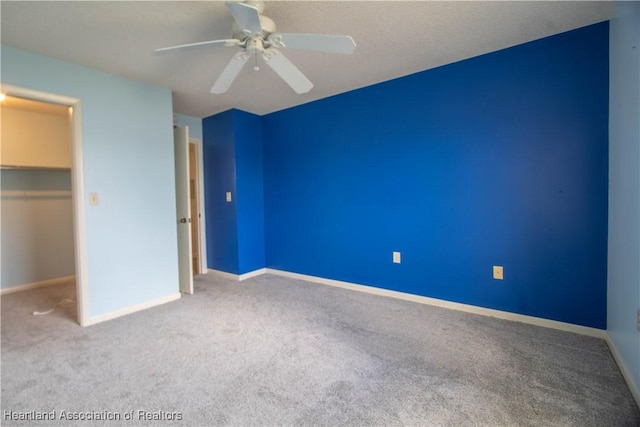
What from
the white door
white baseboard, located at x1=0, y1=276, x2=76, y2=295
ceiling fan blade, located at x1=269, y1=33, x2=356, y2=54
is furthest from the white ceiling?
white baseboard, located at x1=0, y1=276, x2=76, y2=295

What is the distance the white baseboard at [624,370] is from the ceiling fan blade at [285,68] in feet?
8.38

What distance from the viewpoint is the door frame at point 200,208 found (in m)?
4.27

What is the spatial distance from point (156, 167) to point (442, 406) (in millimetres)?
3161

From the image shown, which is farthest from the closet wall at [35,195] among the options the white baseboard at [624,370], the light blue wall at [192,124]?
the white baseboard at [624,370]

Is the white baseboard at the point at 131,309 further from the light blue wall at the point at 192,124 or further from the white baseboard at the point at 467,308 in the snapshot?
the light blue wall at the point at 192,124

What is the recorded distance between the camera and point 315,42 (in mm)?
1606

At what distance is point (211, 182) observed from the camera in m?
4.23

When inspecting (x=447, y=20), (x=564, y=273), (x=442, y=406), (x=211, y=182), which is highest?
(x=447, y=20)

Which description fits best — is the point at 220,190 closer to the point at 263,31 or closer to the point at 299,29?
the point at 299,29

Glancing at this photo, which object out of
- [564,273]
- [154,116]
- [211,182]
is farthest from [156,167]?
[564,273]

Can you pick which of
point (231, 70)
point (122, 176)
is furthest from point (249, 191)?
point (231, 70)

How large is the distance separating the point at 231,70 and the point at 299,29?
1.90 ft

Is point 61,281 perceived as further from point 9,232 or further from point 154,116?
point 154,116

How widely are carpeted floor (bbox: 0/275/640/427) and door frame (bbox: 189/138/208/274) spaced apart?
1.56m
